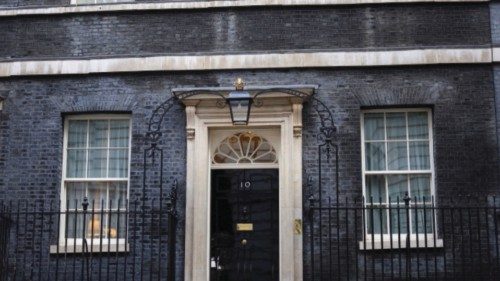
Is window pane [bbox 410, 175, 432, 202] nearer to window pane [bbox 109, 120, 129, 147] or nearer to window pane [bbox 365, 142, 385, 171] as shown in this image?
window pane [bbox 365, 142, 385, 171]

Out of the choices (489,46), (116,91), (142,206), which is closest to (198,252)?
(142,206)

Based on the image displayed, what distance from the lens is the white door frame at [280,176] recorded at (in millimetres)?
9914

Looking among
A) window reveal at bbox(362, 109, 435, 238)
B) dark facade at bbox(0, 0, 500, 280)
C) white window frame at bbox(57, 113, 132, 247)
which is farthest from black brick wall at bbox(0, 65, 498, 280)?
window reveal at bbox(362, 109, 435, 238)

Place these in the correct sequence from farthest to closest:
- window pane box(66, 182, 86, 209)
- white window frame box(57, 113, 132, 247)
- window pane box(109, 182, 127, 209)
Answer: window pane box(66, 182, 86, 209), window pane box(109, 182, 127, 209), white window frame box(57, 113, 132, 247)

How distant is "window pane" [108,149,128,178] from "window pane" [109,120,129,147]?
11 cm

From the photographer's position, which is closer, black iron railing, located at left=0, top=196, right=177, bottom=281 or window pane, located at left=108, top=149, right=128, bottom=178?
black iron railing, located at left=0, top=196, right=177, bottom=281

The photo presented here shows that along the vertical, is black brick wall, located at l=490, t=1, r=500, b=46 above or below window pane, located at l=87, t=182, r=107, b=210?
above

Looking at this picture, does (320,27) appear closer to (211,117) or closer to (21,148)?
(211,117)

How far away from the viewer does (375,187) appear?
10.4m

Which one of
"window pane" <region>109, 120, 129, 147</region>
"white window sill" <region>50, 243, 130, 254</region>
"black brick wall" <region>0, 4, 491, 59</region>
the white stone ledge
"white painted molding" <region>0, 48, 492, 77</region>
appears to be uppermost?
the white stone ledge

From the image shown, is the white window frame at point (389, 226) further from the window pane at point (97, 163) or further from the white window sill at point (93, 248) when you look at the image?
the window pane at point (97, 163)

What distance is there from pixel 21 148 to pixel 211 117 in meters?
3.02

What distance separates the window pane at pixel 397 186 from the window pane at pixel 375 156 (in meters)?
0.23

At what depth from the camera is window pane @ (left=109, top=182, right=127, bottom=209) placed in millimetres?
10633
